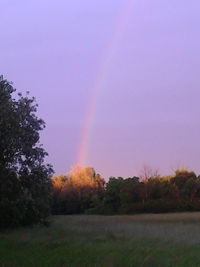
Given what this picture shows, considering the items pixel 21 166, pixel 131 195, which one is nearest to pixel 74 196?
pixel 131 195

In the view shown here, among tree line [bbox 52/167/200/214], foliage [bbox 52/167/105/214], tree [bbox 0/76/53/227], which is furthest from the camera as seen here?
foliage [bbox 52/167/105/214]

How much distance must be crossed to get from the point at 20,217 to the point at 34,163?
3.99m

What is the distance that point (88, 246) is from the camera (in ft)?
70.6

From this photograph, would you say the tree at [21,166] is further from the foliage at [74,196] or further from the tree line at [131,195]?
the foliage at [74,196]

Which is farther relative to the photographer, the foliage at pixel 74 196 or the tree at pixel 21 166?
the foliage at pixel 74 196

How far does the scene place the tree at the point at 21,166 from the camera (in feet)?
109

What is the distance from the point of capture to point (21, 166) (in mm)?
40125

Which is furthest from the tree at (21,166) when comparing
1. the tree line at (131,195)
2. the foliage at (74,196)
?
the foliage at (74,196)

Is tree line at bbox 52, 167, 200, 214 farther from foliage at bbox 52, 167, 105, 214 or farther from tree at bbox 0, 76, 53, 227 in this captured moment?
tree at bbox 0, 76, 53, 227

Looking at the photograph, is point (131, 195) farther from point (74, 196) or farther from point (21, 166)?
point (21, 166)

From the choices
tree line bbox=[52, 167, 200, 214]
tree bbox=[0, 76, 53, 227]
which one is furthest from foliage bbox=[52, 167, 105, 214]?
tree bbox=[0, 76, 53, 227]

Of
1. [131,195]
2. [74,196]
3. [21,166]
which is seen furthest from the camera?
[74,196]

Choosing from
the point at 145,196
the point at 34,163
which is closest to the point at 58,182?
the point at 145,196

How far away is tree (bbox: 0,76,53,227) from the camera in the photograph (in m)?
33.3
